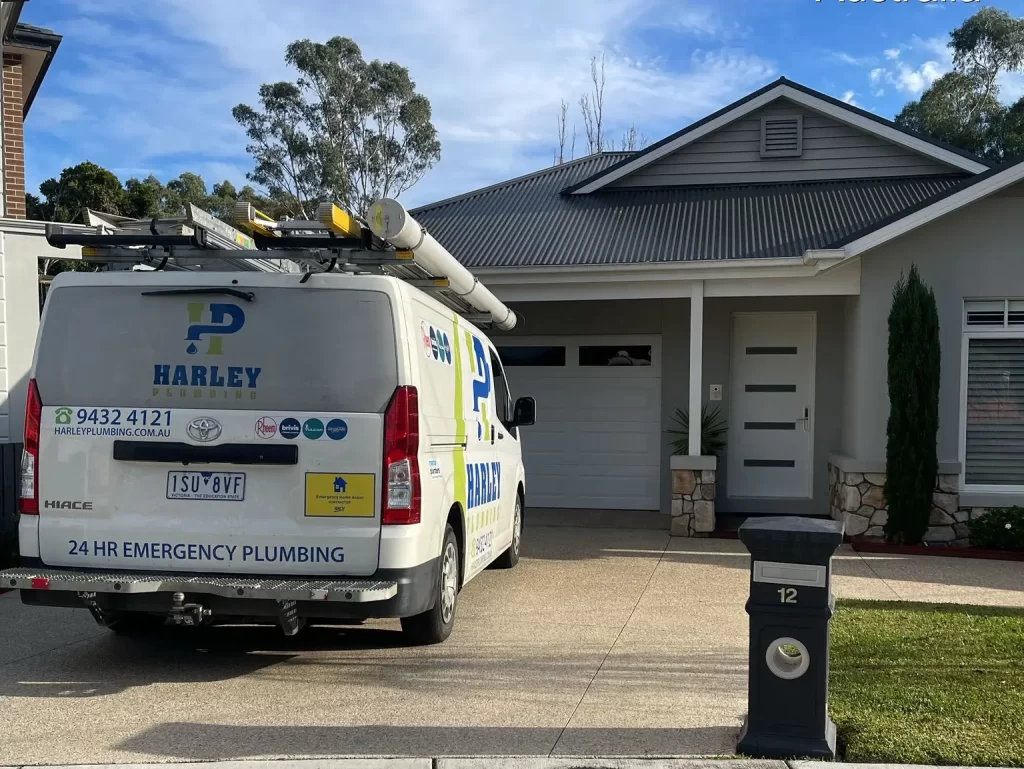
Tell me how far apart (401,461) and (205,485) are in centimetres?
106

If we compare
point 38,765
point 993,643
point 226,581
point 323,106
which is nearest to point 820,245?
point 993,643

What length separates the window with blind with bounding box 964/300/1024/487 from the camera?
399 inches

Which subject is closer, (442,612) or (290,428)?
(290,428)

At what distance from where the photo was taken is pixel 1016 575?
28.8 ft

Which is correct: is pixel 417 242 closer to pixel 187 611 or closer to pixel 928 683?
pixel 187 611

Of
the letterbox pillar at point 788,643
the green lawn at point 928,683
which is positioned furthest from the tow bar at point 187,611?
the green lawn at point 928,683

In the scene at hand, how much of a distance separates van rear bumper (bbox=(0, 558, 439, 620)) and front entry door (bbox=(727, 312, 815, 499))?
802 cm

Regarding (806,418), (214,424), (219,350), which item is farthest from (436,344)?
(806,418)

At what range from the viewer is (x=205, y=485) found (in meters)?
5.15

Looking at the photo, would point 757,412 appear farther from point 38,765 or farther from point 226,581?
point 38,765

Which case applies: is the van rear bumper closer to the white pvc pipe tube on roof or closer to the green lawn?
the white pvc pipe tube on roof

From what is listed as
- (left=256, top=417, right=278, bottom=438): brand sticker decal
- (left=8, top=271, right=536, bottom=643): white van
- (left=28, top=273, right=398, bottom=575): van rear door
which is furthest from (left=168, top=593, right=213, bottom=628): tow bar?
(left=256, top=417, right=278, bottom=438): brand sticker decal

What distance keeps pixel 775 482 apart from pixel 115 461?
9085 millimetres

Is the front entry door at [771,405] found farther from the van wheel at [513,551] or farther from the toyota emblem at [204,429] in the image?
the toyota emblem at [204,429]
